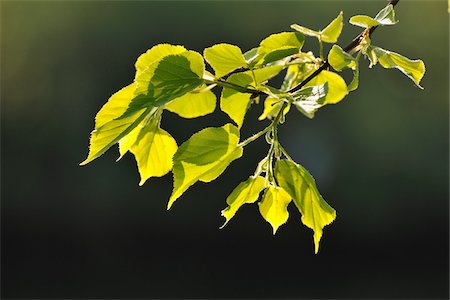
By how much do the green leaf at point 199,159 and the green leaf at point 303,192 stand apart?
3cm

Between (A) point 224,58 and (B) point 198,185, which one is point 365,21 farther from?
(B) point 198,185

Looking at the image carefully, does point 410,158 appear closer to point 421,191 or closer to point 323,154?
point 421,191

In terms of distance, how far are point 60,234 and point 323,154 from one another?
8.97ft

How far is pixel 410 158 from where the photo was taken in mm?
6863

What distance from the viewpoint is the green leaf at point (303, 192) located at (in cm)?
39

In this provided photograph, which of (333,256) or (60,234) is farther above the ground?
(60,234)

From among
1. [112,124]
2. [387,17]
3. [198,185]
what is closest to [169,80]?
[112,124]

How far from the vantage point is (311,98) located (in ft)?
1.21

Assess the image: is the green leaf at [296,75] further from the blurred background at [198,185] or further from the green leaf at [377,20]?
the blurred background at [198,185]

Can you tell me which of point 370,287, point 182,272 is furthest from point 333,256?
point 182,272

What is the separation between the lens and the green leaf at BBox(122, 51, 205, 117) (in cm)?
35

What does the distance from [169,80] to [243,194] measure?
3.5 inches

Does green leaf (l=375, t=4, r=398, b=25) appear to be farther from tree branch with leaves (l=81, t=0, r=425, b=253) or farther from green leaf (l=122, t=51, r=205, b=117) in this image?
green leaf (l=122, t=51, r=205, b=117)

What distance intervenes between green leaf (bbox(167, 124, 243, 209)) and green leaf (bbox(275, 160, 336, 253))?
0.03 metres
